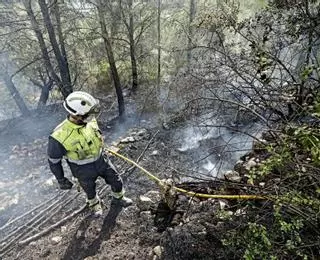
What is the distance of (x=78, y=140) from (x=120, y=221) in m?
1.18

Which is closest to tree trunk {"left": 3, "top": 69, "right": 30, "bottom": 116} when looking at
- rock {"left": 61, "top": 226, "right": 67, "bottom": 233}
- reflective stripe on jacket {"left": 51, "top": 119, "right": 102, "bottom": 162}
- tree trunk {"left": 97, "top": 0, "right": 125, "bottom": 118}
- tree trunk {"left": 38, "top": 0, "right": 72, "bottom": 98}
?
tree trunk {"left": 38, "top": 0, "right": 72, "bottom": 98}

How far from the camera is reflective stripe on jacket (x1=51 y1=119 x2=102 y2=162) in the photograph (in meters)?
3.58

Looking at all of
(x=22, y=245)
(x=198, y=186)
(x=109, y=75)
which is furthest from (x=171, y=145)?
(x=109, y=75)

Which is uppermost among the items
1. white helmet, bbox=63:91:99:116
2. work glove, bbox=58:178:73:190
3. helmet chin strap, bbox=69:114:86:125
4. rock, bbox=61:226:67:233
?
white helmet, bbox=63:91:99:116

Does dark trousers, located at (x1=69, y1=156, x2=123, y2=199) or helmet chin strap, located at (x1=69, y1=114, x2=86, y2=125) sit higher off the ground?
helmet chin strap, located at (x1=69, y1=114, x2=86, y2=125)

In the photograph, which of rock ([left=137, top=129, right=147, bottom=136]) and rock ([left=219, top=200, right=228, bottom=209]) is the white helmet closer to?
rock ([left=219, top=200, right=228, bottom=209])

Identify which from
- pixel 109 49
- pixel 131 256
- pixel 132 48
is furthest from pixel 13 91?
pixel 131 256

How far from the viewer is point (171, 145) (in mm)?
6816

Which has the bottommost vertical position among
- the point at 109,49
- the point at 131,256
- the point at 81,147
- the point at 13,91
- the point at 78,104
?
the point at 13,91

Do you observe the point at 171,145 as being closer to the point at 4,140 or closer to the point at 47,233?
the point at 47,233

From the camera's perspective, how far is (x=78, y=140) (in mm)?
3623

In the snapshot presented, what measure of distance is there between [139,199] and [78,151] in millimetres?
1087

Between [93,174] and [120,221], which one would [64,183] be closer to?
[93,174]

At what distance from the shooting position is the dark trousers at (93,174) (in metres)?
3.85
